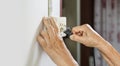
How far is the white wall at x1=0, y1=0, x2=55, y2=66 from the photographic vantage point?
45cm

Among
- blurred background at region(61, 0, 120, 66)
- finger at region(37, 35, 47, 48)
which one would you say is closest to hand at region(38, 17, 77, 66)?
finger at region(37, 35, 47, 48)

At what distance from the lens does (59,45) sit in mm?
636

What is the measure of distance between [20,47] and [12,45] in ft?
Answer: 0.15

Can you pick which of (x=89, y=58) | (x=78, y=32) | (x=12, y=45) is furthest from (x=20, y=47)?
(x=89, y=58)

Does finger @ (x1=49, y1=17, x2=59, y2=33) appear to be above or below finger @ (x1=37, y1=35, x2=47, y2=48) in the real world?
above

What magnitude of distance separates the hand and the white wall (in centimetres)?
3

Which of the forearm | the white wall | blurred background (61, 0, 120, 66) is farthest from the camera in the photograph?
blurred background (61, 0, 120, 66)

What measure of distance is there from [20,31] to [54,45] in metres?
0.14

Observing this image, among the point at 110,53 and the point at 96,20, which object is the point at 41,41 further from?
the point at 96,20

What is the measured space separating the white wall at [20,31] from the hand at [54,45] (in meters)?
0.03

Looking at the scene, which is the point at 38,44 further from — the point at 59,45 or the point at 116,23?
the point at 116,23

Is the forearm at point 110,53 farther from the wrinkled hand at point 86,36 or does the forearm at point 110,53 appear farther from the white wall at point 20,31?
the white wall at point 20,31

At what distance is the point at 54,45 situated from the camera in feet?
2.08

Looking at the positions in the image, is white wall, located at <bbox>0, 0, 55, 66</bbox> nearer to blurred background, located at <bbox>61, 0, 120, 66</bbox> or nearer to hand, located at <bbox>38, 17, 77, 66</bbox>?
hand, located at <bbox>38, 17, 77, 66</bbox>
